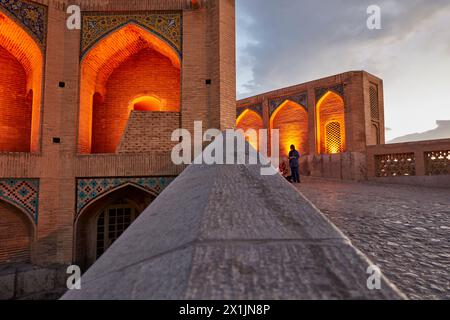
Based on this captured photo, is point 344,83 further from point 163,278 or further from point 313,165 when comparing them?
point 163,278

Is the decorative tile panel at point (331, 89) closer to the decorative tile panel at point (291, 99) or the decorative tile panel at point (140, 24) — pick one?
the decorative tile panel at point (291, 99)

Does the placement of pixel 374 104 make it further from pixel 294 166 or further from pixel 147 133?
pixel 147 133

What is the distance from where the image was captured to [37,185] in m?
5.41

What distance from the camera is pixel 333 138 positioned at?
13.9m

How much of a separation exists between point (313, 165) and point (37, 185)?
29.4 feet

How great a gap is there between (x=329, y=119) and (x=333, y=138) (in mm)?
943

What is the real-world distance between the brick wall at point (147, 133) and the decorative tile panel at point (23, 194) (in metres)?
1.74

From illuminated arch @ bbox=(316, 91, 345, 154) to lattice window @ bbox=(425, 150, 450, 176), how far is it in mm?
5520

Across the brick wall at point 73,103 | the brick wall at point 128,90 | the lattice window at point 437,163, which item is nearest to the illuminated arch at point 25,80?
the brick wall at point 73,103

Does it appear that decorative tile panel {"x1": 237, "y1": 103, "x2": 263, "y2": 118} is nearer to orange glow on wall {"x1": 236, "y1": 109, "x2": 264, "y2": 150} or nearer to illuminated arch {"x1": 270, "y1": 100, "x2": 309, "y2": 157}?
orange glow on wall {"x1": 236, "y1": 109, "x2": 264, "y2": 150}

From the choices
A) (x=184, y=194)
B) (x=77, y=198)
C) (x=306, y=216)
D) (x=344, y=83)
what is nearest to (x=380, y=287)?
(x=306, y=216)

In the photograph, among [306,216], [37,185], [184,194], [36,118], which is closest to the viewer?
[306,216]

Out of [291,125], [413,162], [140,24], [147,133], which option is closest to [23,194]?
[147,133]

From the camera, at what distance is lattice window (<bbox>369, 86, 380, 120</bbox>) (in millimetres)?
13064
